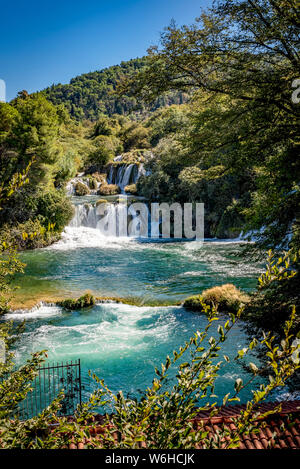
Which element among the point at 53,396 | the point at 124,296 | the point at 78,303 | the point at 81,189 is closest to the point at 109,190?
the point at 81,189

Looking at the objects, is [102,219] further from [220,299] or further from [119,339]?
[119,339]

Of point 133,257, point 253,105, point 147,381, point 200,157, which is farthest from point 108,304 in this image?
point 253,105

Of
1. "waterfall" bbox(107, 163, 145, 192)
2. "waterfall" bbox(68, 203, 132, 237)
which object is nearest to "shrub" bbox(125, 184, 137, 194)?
"waterfall" bbox(107, 163, 145, 192)

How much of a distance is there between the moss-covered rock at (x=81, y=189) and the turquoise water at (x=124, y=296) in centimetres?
999

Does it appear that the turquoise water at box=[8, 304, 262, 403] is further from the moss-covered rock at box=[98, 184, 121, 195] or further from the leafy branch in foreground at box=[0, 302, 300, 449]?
the moss-covered rock at box=[98, 184, 121, 195]

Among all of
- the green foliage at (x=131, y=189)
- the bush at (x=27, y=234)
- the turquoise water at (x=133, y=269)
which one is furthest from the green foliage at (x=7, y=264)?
the green foliage at (x=131, y=189)

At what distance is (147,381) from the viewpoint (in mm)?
8414

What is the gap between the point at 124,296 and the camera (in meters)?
14.1

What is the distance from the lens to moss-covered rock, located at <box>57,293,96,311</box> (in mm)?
13008

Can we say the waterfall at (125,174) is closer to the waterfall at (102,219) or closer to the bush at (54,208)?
the waterfall at (102,219)

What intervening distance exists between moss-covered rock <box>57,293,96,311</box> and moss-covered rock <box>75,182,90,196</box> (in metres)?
21.9
